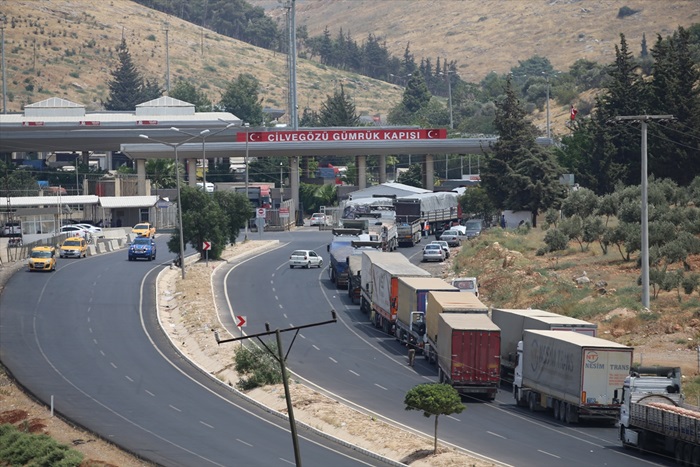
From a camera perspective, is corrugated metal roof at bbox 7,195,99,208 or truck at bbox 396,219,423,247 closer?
truck at bbox 396,219,423,247

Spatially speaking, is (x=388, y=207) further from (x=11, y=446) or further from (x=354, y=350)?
(x=11, y=446)

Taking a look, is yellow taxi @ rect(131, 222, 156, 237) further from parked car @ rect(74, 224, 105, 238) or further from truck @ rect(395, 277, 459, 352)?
truck @ rect(395, 277, 459, 352)

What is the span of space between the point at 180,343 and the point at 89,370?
6874 mm

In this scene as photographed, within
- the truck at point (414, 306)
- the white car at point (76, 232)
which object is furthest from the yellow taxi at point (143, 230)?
the truck at point (414, 306)

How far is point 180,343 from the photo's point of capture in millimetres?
60406

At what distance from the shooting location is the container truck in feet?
165

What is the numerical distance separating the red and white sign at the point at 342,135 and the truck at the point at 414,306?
66803mm

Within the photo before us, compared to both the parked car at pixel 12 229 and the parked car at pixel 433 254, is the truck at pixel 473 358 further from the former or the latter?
the parked car at pixel 12 229

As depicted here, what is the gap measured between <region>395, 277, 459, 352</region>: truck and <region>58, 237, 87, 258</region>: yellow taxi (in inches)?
1444

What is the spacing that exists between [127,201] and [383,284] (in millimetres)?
59889

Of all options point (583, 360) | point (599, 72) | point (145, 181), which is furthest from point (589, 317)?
point (599, 72)

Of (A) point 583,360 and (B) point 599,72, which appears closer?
(A) point 583,360

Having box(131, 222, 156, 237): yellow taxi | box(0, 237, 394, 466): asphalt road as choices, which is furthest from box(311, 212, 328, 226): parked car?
box(0, 237, 394, 466): asphalt road

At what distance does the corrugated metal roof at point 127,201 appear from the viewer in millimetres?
115188
